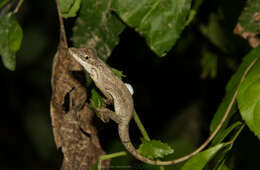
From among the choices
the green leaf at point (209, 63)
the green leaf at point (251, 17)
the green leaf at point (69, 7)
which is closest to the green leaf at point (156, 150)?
the green leaf at point (69, 7)

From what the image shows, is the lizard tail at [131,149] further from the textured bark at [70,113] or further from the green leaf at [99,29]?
the green leaf at [99,29]

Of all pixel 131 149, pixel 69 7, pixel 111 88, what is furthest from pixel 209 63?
pixel 69 7

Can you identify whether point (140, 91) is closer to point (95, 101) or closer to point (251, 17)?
point (251, 17)

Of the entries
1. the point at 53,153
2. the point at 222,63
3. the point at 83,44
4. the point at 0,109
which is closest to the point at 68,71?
the point at 83,44

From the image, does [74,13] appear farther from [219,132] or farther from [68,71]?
[219,132]

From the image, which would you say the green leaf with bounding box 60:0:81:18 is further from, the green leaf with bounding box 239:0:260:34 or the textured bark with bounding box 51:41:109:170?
the green leaf with bounding box 239:0:260:34

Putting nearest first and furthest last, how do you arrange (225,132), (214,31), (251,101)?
1. (251,101)
2. (225,132)
3. (214,31)

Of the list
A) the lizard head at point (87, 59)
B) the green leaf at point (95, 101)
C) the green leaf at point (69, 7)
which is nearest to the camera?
the green leaf at point (69, 7)
